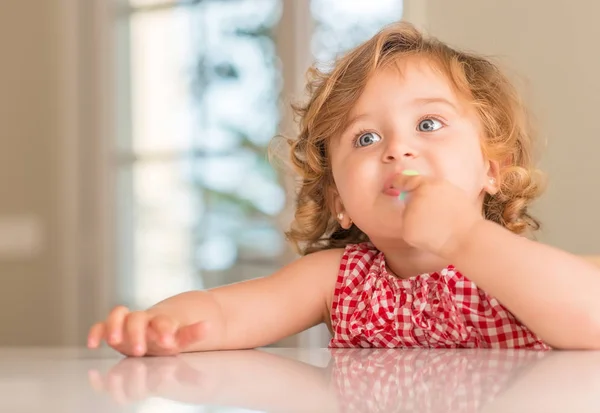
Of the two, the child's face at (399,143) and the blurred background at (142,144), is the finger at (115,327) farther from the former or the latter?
the blurred background at (142,144)

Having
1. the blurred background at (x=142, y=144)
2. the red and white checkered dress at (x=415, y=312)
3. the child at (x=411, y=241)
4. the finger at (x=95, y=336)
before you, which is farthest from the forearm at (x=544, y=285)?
the blurred background at (x=142, y=144)

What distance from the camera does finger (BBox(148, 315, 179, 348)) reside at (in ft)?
3.01

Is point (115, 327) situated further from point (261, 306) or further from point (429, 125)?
point (429, 125)

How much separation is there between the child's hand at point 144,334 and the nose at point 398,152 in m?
0.40

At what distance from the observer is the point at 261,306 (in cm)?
120

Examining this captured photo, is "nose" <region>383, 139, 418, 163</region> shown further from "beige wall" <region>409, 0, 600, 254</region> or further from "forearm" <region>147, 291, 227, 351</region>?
"beige wall" <region>409, 0, 600, 254</region>

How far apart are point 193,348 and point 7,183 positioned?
3254 millimetres

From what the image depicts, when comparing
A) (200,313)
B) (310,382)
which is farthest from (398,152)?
(310,382)

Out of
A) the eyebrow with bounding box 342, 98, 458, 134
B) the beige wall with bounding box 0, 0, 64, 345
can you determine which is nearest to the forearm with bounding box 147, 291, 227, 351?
the eyebrow with bounding box 342, 98, 458, 134

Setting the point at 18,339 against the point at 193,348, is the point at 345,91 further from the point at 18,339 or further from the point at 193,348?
the point at 18,339

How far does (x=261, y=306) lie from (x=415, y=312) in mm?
222

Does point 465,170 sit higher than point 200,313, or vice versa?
point 465,170

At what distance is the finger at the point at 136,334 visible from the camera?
3.02ft

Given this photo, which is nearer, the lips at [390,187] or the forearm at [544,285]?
the forearm at [544,285]
